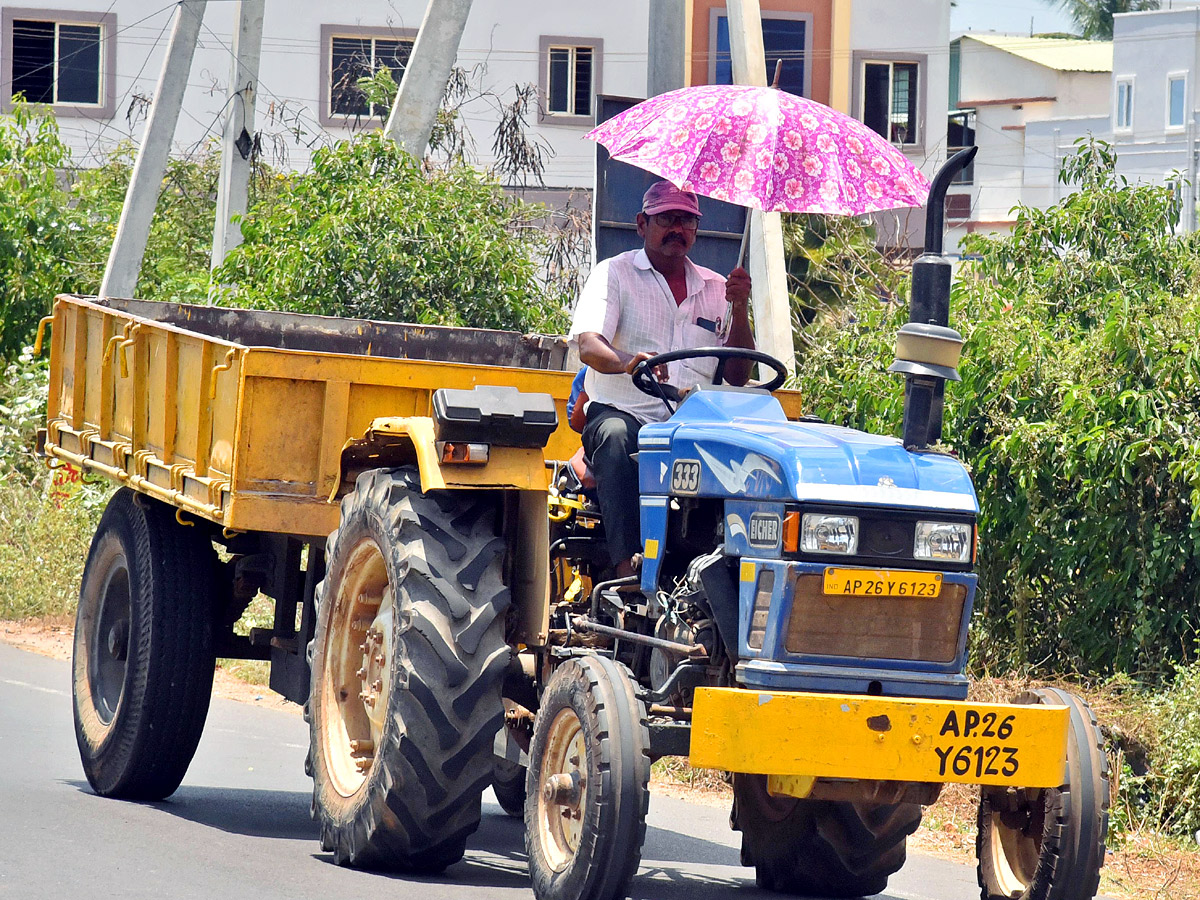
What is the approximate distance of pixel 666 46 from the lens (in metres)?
12.1

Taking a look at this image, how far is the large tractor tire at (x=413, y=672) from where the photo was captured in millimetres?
6207

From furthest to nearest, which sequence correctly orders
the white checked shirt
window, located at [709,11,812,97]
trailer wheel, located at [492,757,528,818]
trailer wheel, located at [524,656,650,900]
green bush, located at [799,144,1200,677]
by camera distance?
window, located at [709,11,812,97]
green bush, located at [799,144,1200,677]
trailer wheel, located at [492,757,528,818]
the white checked shirt
trailer wheel, located at [524,656,650,900]

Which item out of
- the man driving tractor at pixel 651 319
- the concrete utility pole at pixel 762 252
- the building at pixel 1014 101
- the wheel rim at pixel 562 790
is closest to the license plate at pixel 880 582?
the wheel rim at pixel 562 790

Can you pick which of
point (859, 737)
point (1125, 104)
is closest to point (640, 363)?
point (859, 737)

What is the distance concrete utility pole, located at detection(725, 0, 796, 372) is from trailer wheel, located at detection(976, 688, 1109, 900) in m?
5.09

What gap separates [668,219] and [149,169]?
10.1 metres

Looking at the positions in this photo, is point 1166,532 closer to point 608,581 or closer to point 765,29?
point 608,581

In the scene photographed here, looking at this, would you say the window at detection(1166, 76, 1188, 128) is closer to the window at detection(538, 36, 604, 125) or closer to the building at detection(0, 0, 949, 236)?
the building at detection(0, 0, 949, 236)

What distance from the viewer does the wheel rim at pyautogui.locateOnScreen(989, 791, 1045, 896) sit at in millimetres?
5820

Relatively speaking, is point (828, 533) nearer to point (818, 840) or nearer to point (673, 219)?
point (818, 840)

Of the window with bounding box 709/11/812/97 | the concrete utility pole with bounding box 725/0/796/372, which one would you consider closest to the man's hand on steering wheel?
the concrete utility pole with bounding box 725/0/796/372

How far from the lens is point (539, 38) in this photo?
2984 cm

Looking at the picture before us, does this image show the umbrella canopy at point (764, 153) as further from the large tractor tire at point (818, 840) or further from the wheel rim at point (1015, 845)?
the wheel rim at point (1015, 845)

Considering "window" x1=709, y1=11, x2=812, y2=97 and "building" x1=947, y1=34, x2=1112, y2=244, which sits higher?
"building" x1=947, y1=34, x2=1112, y2=244
